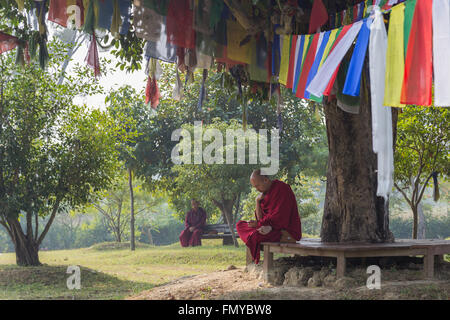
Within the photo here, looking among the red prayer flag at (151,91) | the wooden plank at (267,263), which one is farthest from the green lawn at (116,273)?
the red prayer flag at (151,91)

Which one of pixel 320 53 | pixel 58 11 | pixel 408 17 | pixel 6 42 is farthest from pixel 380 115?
pixel 6 42

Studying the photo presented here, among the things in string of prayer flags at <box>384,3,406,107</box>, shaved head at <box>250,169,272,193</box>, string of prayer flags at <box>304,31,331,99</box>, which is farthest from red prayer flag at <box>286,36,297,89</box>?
string of prayer flags at <box>384,3,406,107</box>

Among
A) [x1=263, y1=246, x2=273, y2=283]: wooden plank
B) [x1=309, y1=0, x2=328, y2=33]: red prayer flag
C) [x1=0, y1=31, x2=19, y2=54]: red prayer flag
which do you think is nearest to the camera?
[x1=309, y1=0, x2=328, y2=33]: red prayer flag

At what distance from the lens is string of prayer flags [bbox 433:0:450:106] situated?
4879mm

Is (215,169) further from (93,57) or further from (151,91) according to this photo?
(93,57)

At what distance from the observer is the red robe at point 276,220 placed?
7.89 meters

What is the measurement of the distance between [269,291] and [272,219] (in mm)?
1392

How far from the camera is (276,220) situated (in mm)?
7887

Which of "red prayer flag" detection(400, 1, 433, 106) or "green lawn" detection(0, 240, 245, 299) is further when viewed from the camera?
"green lawn" detection(0, 240, 245, 299)

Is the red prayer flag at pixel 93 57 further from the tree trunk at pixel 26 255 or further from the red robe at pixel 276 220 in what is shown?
the tree trunk at pixel 26 255

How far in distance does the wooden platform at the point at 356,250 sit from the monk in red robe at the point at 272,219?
249 millimetres

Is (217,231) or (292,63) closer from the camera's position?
(292,63)

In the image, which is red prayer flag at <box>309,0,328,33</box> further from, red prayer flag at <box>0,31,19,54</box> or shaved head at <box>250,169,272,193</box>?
red prayer flag at <box>0,31,19,54</box>

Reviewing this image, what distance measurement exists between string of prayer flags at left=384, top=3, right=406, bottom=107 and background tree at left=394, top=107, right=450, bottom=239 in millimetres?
6451
